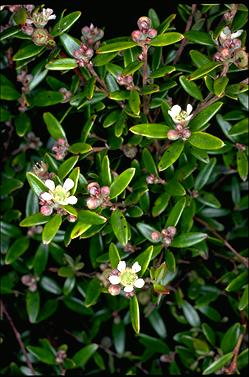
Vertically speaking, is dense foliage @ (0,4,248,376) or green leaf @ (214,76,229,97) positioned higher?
green leaf @ (214,76,229,97)

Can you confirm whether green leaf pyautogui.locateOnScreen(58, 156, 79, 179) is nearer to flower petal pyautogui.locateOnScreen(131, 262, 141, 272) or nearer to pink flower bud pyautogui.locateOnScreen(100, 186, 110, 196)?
pink flower bud pyautogui.locateOnScreen(100, 186, 110, 196)

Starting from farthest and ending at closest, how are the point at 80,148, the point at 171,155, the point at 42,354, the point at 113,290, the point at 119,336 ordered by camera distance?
1. the point at 119,336
2. the point at 42,354
3. the point at 80,148
4. the point at 171,155
5. the point at 113,290

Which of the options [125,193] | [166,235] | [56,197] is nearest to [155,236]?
[166,235]

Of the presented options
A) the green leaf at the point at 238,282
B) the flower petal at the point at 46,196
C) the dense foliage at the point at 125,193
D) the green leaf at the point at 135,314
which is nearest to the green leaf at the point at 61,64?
the dense foliage at the point at 125,193

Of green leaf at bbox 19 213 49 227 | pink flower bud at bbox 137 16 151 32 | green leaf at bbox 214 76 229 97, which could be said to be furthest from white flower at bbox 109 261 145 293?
pink flower bud at bbox 137 16 151 32

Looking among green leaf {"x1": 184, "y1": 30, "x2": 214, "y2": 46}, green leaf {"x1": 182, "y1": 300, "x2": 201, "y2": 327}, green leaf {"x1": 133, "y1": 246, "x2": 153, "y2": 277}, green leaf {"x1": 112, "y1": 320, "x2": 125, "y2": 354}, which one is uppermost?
green leaf {"x1": 184, "y1": 30, "x2": 214, "y2": 46}

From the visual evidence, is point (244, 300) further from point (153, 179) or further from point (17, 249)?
point (17, 249)

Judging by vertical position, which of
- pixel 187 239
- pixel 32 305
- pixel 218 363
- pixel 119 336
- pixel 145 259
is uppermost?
pixel 145 259
